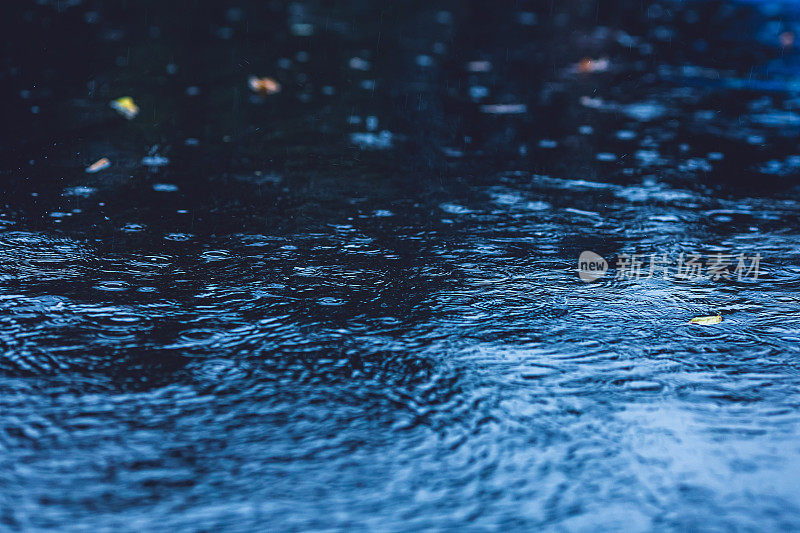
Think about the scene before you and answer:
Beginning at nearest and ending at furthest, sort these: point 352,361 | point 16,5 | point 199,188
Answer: point 352,361 → point 199,188 → point 16,5

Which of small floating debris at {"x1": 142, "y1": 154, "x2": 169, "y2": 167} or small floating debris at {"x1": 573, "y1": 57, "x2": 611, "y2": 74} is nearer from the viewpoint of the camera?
small floating debris at {"x1": 142, "y1": 154, "x2": 169, "y2": 167}

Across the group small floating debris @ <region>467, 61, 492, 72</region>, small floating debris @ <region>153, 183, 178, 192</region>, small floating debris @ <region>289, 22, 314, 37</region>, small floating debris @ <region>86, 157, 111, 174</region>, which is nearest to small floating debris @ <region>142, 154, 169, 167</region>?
small floating debris @ <region>86, 157, 111, 174</region>

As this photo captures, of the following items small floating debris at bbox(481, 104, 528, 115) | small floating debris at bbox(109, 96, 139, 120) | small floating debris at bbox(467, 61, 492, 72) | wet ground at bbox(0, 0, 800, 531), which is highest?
small floating debris at bbox(467, 61, 492, 72)

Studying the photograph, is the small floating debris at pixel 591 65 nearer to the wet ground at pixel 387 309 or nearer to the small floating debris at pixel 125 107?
the wet ground at pixel 387 309

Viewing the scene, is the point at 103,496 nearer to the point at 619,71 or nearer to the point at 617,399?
the point at 617,399

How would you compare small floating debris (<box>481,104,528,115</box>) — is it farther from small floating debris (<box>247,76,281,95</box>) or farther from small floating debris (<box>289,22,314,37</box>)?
small floating debris (<box>289,22,314,37</box>)

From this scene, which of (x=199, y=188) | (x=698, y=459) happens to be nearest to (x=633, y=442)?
(x=698, y=459)

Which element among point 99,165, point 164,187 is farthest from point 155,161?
point 164,187
